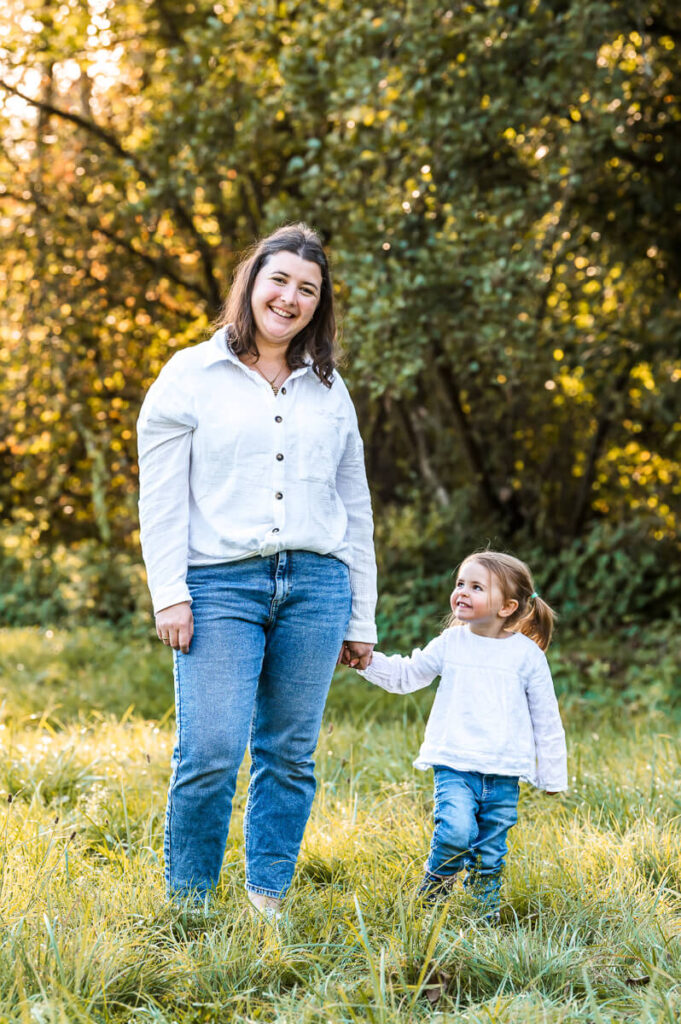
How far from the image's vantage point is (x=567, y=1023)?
7.35 feet

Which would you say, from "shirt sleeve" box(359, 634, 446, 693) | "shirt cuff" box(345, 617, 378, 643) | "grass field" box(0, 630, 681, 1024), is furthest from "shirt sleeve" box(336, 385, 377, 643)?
"grass field" box(0, 630, 681, 1024)

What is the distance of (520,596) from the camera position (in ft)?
10.3

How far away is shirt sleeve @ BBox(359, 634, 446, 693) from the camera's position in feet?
10.4

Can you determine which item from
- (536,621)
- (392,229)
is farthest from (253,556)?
(392,229)

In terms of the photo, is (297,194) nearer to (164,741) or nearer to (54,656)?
(54,656)

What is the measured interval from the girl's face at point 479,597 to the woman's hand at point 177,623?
2.58 feet

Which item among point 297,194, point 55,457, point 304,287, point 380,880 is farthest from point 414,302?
point 55,457

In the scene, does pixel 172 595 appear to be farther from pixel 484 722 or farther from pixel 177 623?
pixel 484 722

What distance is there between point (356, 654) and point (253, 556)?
1.61 feet

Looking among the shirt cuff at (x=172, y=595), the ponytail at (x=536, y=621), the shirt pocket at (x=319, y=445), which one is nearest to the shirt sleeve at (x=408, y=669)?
the ponytail at (x=536, y=621)

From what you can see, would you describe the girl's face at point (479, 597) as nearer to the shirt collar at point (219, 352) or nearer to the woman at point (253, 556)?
the woman at point (253, 556)

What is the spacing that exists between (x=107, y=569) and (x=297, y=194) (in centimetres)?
371

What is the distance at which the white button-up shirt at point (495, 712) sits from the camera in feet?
9.87

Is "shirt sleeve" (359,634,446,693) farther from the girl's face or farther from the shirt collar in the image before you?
the shirt collar
